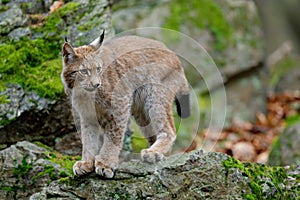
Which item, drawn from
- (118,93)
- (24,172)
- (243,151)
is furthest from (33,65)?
(243,151)

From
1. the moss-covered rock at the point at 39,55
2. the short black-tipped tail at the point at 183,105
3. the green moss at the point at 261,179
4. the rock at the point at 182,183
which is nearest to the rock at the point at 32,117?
the moss-covered rock at the point at 39,55

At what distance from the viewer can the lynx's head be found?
437 cm

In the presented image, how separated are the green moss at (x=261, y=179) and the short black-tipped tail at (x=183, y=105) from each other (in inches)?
44.5

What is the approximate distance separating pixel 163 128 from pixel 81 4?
2196 mm

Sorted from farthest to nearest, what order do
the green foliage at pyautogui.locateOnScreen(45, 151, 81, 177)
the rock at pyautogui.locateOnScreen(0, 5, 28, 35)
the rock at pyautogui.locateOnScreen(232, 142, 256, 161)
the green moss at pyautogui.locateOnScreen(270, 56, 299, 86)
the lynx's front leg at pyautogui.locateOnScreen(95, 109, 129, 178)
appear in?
the green moss at pyautogui.locateOnScreen(270, 56, 299, 86)
the rock at pyautogui.locateOnScreen(232, 142, 256, 161)
the rock at pyautogui.locateOnScreen(0, 5, 28, 35)
the green foliage at pyautogui.locateOnScreen(45, 151, 81, 177)
the lynx's front leg at pyautogui.locateOnScreen(95, 109, 129, 178)

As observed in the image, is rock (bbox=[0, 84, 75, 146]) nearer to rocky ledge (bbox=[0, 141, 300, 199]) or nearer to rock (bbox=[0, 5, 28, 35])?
rock (bbox=[0, 5, 28, 35])

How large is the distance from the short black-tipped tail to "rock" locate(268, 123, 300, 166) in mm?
1745

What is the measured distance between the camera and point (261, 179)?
449 cm

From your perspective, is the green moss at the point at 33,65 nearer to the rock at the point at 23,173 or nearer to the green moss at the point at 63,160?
the green moss at the point at 63,160

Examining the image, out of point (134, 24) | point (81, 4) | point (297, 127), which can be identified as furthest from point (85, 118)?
point (134, 24)

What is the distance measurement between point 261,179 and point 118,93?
136cm

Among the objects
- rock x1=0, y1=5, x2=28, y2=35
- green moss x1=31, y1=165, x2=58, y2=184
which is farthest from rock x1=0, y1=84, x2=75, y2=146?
rock x1=0, y1=5, x2=28, y2=35

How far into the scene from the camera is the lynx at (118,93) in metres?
4.47

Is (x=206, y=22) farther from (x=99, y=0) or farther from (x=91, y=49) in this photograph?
(x=91, y=49)
